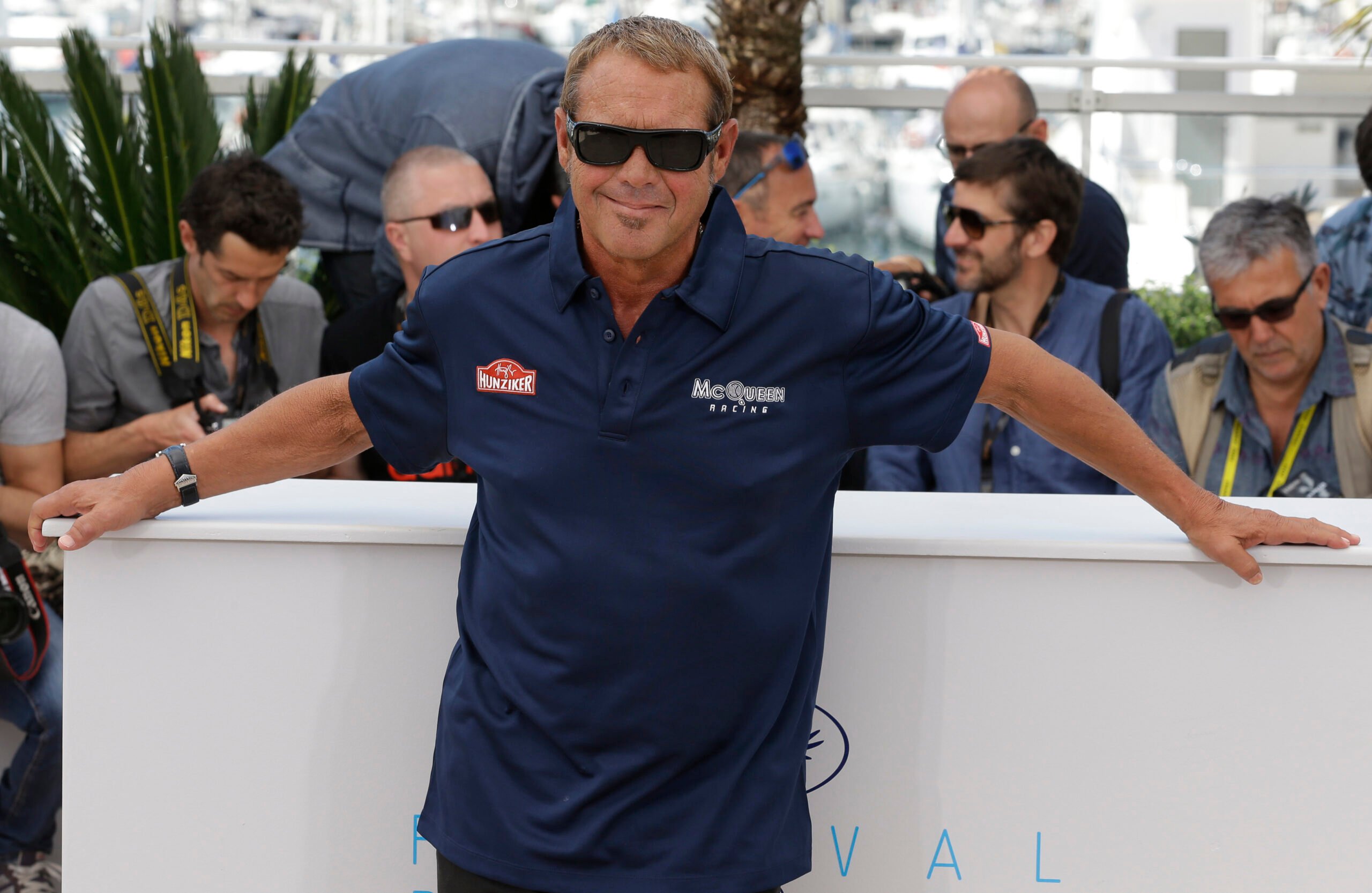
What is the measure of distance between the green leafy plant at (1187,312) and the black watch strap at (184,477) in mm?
4418

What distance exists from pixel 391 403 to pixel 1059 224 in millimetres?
2394

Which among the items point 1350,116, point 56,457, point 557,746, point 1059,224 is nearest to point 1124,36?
point 1350,116

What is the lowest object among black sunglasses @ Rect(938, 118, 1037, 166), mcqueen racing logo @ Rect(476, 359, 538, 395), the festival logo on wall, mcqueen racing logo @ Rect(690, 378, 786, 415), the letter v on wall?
the letter v on wall

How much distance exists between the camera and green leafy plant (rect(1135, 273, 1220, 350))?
578 centimetres

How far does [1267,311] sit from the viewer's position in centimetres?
330

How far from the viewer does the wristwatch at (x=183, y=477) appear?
2.25 m

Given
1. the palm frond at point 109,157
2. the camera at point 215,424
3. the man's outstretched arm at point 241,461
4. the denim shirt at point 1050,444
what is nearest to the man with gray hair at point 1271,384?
the denim shirt at point 1050,444

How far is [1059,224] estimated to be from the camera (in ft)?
12.7

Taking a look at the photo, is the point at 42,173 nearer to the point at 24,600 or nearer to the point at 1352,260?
the point at 24,600

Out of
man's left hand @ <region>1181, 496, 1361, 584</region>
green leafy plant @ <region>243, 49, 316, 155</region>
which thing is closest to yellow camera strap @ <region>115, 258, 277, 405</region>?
green leafy plant @ <region>243, 49, 316, 155</region>

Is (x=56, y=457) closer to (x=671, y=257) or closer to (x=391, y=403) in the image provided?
(x=391, y=403)

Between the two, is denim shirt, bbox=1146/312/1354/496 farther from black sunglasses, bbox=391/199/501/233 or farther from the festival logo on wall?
black sunglasses, bbox=391/199/501/233

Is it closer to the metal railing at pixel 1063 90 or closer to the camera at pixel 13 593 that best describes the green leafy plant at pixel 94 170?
the metal railing at pixel 1063 90

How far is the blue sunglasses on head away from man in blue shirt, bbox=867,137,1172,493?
1.63 ft
